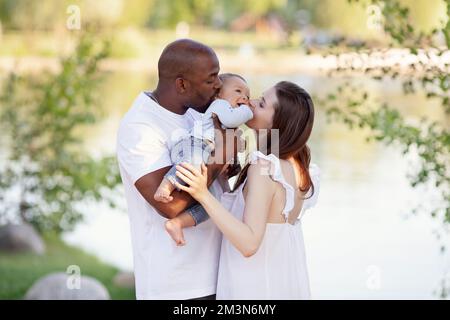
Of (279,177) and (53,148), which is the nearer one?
(279,177)

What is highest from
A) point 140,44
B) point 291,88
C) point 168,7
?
point 168,7

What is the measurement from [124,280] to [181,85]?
441 cm

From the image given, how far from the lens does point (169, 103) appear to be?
108 inches

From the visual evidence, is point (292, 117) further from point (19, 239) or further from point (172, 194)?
point (19, 239)

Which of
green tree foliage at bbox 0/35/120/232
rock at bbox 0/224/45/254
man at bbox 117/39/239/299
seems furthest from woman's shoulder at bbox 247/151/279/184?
rock at bbox 0/224/45/254

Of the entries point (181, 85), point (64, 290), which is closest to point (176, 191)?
point (181, 85)

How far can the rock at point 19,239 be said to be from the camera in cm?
764

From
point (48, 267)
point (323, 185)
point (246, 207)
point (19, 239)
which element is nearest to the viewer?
point (246, 207)

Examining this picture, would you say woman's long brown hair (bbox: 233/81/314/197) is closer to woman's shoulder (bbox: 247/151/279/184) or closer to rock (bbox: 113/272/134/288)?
woman's shoulder (bbox: 247/151/279/184)

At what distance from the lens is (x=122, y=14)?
92.0 feet

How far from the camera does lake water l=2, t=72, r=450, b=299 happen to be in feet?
23.5

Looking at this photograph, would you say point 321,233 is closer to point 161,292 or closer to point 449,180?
point 449,180

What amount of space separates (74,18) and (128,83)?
59.0 ft

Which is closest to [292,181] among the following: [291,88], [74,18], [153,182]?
[291,88]
